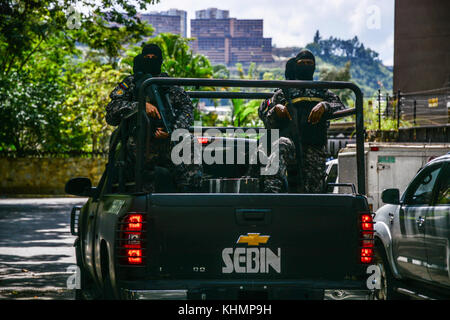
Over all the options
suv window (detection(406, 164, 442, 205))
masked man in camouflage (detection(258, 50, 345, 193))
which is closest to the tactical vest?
masked man in camouflage (detection(258, 50, 345, 193))

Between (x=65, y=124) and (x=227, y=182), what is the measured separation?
37.6 meters

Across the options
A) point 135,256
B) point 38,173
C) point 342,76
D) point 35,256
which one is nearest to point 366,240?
point 135,256

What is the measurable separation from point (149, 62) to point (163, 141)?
875 mm

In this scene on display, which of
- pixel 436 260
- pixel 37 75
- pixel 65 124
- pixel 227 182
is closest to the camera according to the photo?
pixel 227 182

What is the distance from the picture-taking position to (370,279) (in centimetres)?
479

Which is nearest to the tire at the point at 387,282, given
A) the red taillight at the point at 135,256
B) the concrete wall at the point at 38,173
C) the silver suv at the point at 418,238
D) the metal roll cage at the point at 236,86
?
the silver suv at the point at 418,238

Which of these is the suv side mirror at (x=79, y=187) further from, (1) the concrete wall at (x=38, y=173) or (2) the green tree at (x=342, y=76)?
(2) the green tree at (x=342, y=76)

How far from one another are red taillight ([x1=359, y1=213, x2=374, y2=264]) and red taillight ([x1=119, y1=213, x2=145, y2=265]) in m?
1.40

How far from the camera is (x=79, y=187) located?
6.23 m

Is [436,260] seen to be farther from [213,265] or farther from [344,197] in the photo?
[213,265]

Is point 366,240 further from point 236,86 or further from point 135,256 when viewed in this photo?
point 135,256

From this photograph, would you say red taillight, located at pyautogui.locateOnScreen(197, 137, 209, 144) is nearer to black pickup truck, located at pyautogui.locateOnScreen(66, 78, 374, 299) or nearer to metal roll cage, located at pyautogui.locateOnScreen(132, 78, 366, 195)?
metal roll cage, located at pyautogui.locateOnScreen(132, 78, 366, 195)
